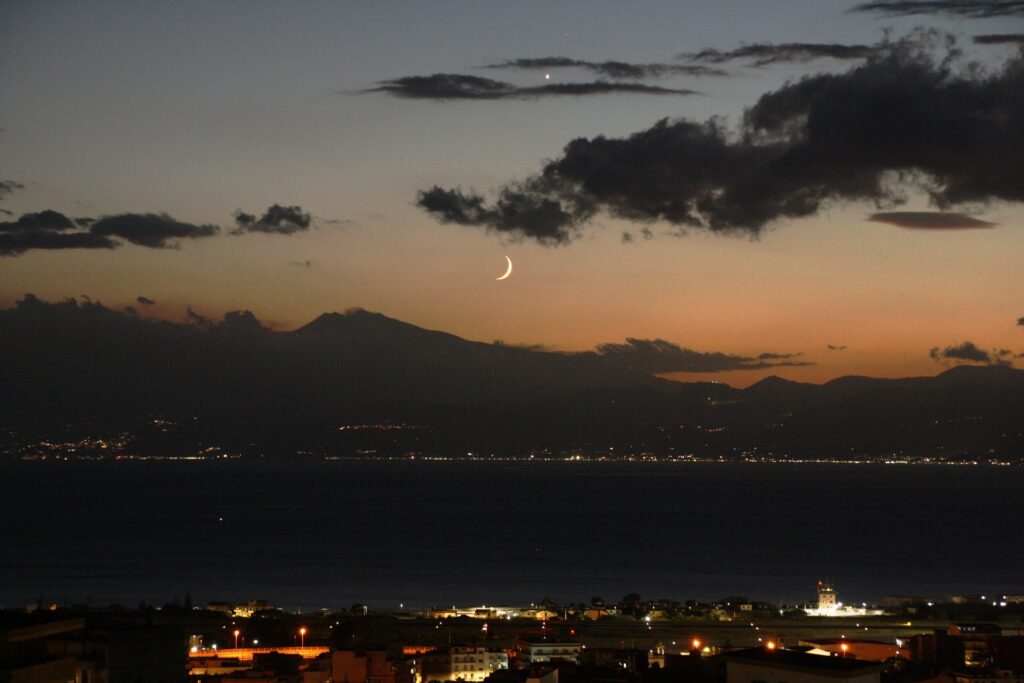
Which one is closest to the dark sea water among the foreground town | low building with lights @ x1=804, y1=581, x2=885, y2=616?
low building with lights @ x1=804, y1=581, x2=885, y2=616

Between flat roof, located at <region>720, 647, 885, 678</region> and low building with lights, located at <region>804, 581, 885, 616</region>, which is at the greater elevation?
flat roof, located at <region>720, 647, 885, 678</region>

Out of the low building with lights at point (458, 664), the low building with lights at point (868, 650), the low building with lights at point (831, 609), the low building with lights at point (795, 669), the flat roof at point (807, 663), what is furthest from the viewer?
the low building with lights at point (831, 609)

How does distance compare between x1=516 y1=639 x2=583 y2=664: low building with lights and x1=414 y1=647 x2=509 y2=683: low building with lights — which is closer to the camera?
x1=414 y1=647 x2=509 y2=683: low building with lights

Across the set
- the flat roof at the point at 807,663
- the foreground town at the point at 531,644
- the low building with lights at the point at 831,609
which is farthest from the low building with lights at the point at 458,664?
the low building with lights at the point at 831,609

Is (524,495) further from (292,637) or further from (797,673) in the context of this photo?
(797,673)

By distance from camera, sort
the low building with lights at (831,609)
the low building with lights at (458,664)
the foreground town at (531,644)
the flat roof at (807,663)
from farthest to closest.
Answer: the low building with lights at (831,609)
the low building with lights at (458,664)
the foreground town at (531,644)
the flat roof at (807,663)

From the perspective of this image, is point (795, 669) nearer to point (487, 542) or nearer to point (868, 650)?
point (868, 650)

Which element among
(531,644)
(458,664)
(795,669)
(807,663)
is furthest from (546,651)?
(795,669)

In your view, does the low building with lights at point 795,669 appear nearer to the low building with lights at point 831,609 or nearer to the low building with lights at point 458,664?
the low building with lights at point 458,664

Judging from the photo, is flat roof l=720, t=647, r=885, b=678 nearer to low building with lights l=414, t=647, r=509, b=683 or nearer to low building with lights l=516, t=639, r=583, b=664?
low building with lights l=414, t=647, r=509, b=683

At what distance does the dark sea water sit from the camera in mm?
52500

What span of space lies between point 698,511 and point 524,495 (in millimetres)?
25577

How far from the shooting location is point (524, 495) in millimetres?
125000

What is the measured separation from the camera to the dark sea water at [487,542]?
172ft
